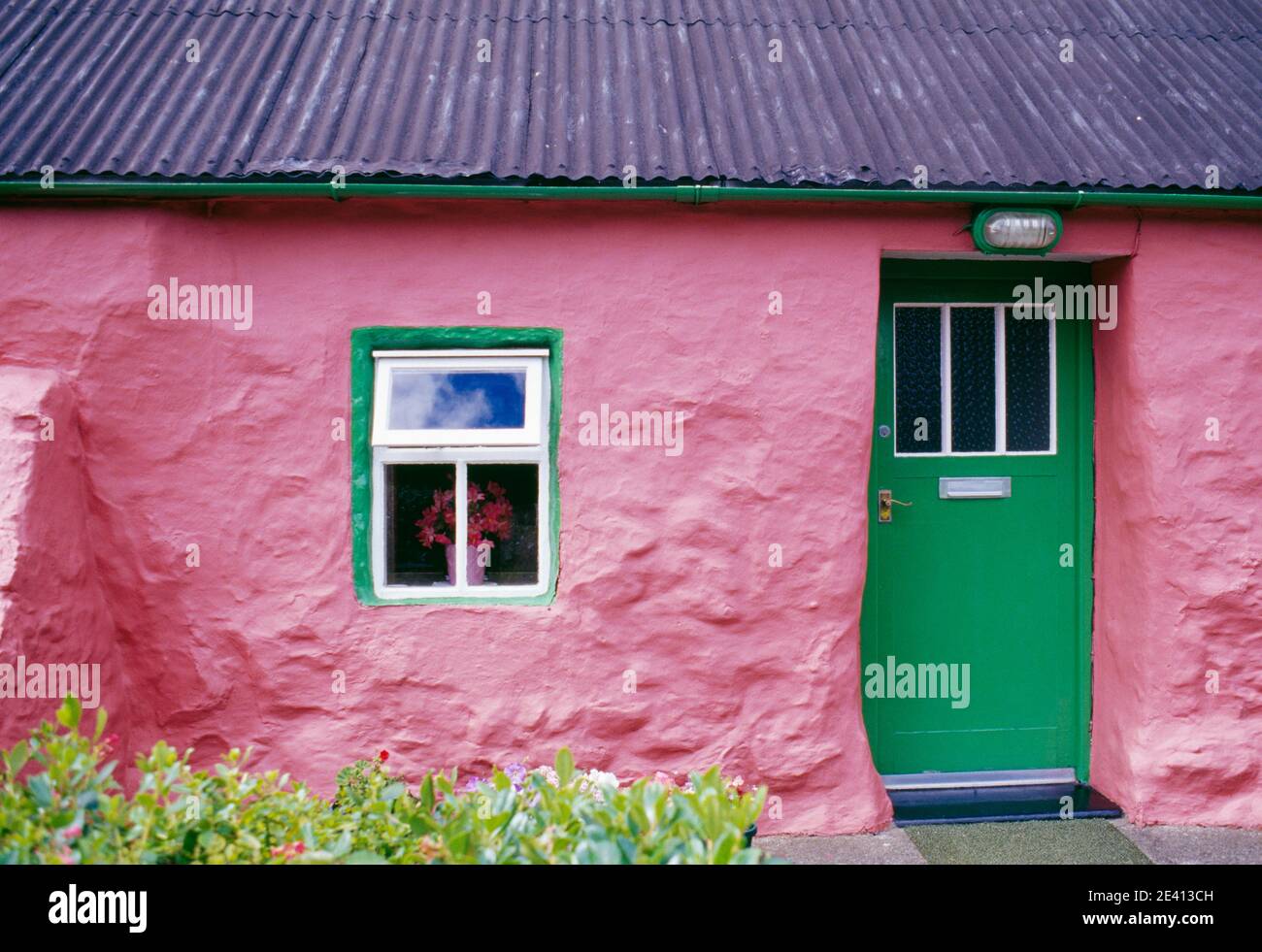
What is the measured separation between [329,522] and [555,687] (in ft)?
4.08

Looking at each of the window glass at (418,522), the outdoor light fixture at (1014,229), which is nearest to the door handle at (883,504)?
the outdoor light fixture at (1014,229)

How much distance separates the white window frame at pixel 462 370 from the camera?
14.5ft

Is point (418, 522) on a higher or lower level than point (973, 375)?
lower

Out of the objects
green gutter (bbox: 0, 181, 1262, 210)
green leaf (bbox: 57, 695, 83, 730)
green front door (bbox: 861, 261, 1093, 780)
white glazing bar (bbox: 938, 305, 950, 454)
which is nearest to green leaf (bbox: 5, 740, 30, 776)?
green leaf (bbox: 57, 695, 83, 730)

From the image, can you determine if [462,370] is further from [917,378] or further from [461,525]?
[917,378]

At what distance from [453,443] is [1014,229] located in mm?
2701

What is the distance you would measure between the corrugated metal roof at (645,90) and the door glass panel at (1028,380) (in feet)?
2.91

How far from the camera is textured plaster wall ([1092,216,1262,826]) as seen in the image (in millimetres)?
4527

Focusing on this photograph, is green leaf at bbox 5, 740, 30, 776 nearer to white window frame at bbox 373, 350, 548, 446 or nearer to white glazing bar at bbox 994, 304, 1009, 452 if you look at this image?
white window frame at bbox 373, 350, 548, 446

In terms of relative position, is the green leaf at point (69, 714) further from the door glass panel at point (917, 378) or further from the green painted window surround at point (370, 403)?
the door glass panel at point (917, 378)

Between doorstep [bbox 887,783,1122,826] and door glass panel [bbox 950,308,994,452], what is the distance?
5.68 feet

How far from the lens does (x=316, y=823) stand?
2516 millimetres

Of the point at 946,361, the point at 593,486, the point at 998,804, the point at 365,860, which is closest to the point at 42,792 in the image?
the point at 365,860
